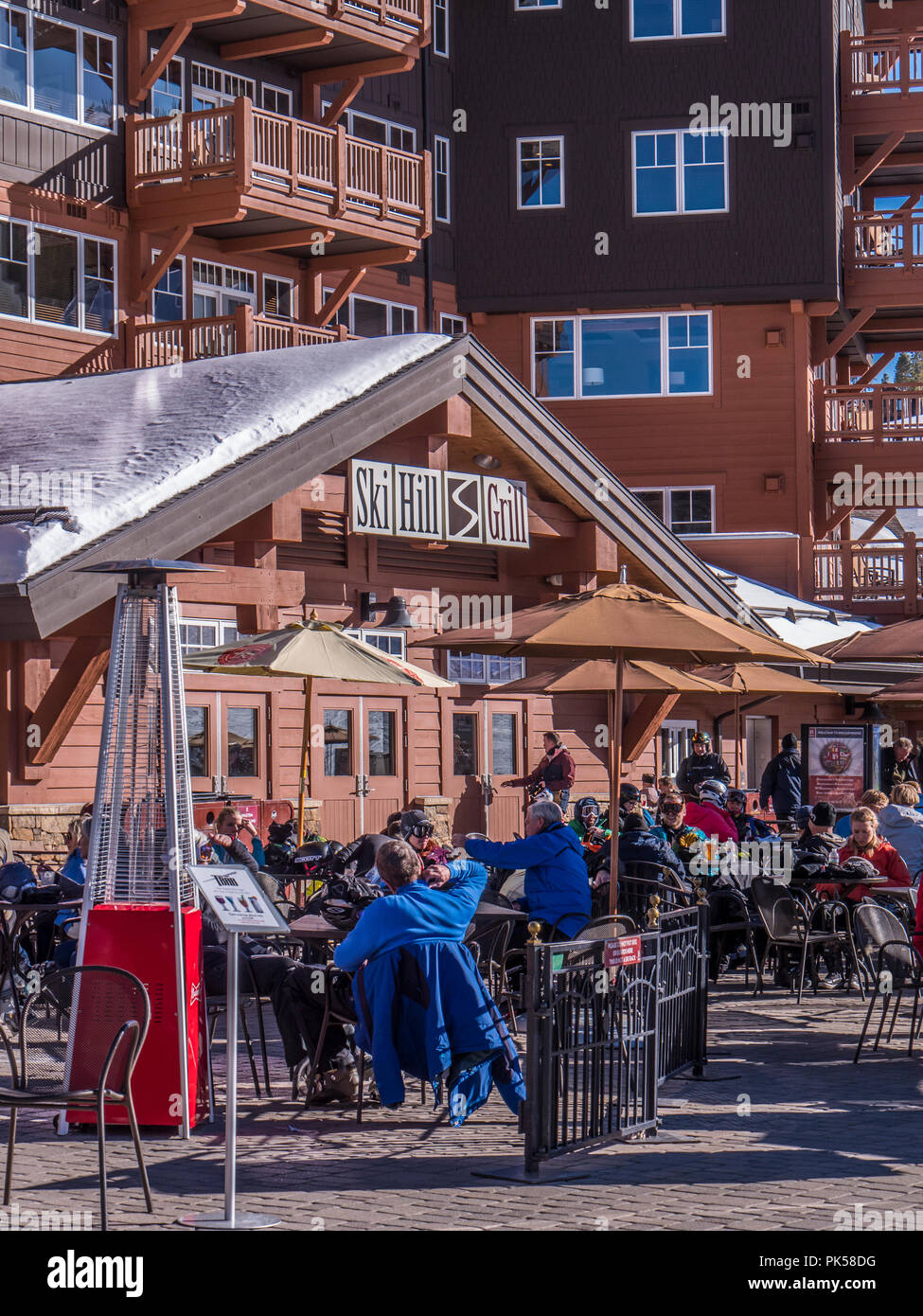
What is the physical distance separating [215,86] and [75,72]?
10.5ft

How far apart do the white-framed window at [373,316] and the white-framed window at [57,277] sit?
18.7 feet

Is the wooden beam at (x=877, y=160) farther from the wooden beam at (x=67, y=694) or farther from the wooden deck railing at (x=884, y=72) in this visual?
the wooden beam at (x=67, y=694)

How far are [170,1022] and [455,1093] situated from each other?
4.60 ft

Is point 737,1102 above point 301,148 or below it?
below

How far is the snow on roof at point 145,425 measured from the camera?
15555 mm

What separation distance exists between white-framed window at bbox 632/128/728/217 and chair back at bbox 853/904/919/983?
84.4ft

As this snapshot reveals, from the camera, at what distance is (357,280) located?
3111 centimetres

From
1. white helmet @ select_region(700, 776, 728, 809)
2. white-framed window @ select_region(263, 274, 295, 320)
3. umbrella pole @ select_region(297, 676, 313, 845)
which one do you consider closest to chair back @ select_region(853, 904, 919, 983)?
umbrella pole @ select_region(297, 676, 313, 845)

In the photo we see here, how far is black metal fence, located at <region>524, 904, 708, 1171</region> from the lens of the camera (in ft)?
26.3

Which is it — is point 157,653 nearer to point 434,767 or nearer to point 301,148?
point 434,767

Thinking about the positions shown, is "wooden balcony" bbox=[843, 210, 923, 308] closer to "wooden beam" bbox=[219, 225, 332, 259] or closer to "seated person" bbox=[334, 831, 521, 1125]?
"wooden beam" bbox=[219, 225, 332, 259]

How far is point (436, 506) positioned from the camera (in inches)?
803

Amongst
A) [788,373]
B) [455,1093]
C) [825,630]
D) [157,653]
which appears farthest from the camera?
[788,373]

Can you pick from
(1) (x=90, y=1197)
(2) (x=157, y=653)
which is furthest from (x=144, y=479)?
(1) (x=90, y=1197)
